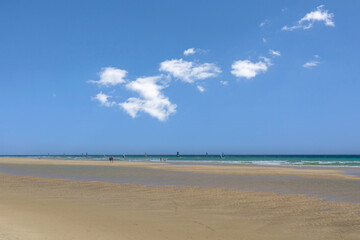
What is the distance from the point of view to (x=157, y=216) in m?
9.92

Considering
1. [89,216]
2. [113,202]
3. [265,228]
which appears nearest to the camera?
[265,228]

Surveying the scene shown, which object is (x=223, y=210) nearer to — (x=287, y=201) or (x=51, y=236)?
(x=287, y=201)

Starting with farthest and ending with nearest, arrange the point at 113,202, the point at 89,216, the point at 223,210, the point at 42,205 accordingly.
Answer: the point at 113,202, the point at 42,205, the point at 223,210, the point at 89,216

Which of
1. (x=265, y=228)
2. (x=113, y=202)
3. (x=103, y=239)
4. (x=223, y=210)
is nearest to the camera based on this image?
(x=103, y=239)

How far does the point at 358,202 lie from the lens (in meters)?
12.6

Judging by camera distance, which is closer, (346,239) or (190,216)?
(346,239)

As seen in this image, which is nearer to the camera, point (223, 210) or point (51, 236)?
point (51, 236)

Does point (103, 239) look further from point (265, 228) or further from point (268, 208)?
point (268, 208)

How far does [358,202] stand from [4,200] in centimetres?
1598

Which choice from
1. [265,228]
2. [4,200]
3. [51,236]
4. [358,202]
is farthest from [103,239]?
[358,202]

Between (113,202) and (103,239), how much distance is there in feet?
18.2

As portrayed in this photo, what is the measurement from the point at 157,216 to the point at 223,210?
270 centimetres

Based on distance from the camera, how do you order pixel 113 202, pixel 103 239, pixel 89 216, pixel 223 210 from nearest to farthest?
pixel 103 239
pixel 89 216
pixel 223 210
pixel 113 202

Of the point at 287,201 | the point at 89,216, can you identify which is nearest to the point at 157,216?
the point at 89,216
